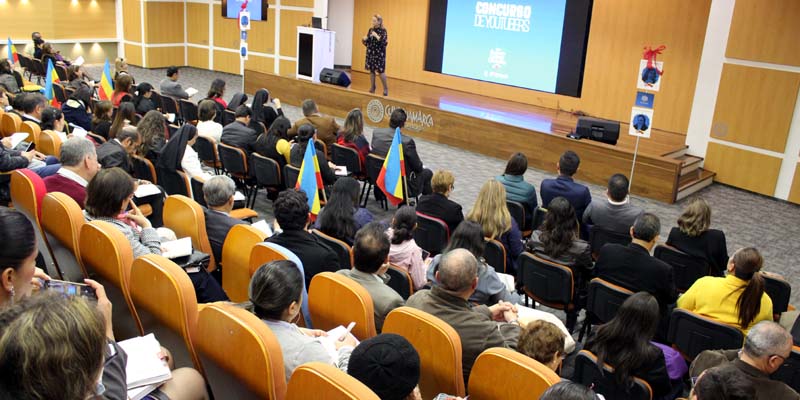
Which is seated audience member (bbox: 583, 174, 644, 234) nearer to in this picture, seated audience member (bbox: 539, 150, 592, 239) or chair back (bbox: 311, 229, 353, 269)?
seated audience member (bbox: 539, 150, 592, 239)

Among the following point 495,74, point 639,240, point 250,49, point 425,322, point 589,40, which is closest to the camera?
point 425,322

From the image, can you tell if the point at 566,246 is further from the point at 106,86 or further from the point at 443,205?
the point at 106,86

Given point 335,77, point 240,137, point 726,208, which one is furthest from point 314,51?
point 726,208

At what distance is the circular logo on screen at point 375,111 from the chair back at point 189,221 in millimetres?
7983

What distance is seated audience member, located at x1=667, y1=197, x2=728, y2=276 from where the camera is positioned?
15.4ft

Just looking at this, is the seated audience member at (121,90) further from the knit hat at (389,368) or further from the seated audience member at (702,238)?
the knit hat at (389,368)

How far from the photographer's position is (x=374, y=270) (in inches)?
132

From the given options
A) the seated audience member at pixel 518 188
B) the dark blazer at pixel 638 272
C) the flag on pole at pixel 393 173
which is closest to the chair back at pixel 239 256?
the dark blazer at pixel 638 272

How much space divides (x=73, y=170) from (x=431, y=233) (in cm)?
261

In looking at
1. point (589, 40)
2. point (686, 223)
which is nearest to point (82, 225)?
point (686, 223)

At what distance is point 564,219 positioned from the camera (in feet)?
14.8

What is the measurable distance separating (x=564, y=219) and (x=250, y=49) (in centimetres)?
1434

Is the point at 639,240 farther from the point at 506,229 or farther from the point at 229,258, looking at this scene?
the point at 229,258

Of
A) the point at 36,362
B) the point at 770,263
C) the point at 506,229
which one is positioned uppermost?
the point at 36,362
